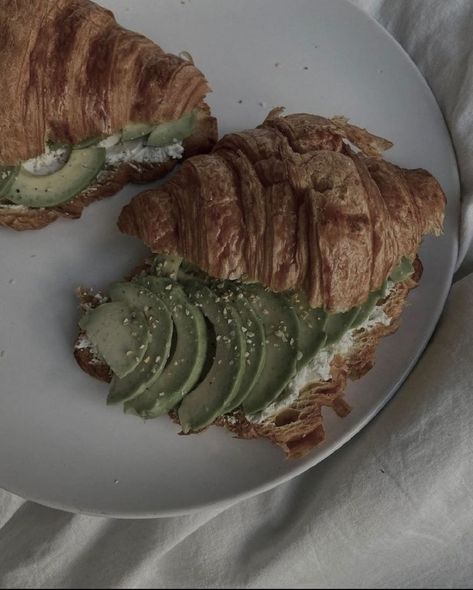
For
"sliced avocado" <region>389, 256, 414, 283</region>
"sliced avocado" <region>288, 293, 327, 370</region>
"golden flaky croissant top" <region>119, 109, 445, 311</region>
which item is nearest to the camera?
"golden flaky croissant top" <region>119, 109, 445, 311</region>

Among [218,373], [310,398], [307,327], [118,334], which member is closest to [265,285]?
[307,327]

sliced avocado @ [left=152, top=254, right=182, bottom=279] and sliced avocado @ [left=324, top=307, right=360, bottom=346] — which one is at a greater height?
sliced avocado @ [left=324, top=307, right=360, bottom=346]

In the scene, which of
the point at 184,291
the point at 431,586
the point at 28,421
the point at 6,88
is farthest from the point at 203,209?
the point at 431,586

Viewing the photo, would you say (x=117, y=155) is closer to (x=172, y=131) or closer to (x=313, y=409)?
(x=172, y=131)

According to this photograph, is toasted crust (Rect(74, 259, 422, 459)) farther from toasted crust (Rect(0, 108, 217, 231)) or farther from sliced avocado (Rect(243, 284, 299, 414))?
toasted crust (Rect(0, 108, 217, 231))

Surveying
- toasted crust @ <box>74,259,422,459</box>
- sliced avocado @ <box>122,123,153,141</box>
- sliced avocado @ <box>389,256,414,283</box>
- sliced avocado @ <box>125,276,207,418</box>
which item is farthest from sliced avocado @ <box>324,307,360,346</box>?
sliced avocado @ <box>122,123,153,141</box>

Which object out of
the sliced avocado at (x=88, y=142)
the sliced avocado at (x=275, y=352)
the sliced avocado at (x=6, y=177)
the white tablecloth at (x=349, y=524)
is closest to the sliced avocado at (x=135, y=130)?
the sliced avocado at (x=88, y=142)

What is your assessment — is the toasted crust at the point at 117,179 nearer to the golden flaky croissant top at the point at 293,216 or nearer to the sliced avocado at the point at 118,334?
the golden flaky croissant top at the point at 293,216
